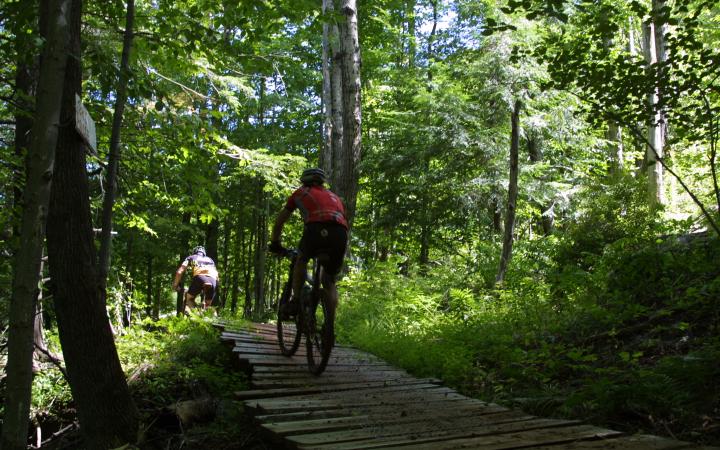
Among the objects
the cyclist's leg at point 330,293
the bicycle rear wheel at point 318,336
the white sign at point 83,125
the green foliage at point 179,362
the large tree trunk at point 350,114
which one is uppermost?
the large tree trunk at point 350,114

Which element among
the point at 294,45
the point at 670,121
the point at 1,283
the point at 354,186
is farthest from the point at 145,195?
the point at 294,45

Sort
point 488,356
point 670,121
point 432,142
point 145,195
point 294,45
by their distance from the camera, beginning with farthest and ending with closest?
point 294,45 → point 432,142 → point 145,195 → point 488,356 → point 670,121

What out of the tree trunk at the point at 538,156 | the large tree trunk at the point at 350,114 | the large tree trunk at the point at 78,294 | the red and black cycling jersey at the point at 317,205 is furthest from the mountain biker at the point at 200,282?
the tree trunk at the point at 538,156

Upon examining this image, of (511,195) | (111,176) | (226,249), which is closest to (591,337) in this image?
(111,176)

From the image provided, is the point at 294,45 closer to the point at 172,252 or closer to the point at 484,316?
the point at 172,252

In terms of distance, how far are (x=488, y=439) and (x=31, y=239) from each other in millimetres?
3075

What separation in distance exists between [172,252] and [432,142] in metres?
12.9

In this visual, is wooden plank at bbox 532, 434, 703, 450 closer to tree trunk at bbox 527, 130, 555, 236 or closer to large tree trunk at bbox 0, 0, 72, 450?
large tree trunk at bbox 0, 0, 72, 450

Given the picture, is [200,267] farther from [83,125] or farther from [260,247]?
[260,247]

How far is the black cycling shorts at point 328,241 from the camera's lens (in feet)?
18.7

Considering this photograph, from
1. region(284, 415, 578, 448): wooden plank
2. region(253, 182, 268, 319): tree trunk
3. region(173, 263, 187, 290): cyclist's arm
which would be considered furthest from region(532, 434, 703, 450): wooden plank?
region(253, 182, 268, 319): tree trunk

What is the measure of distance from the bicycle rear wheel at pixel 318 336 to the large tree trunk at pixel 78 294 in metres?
2.03

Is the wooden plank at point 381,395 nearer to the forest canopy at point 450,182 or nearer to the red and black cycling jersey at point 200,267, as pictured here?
the forest canopy at point 450,182

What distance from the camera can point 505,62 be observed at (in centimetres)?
1202
